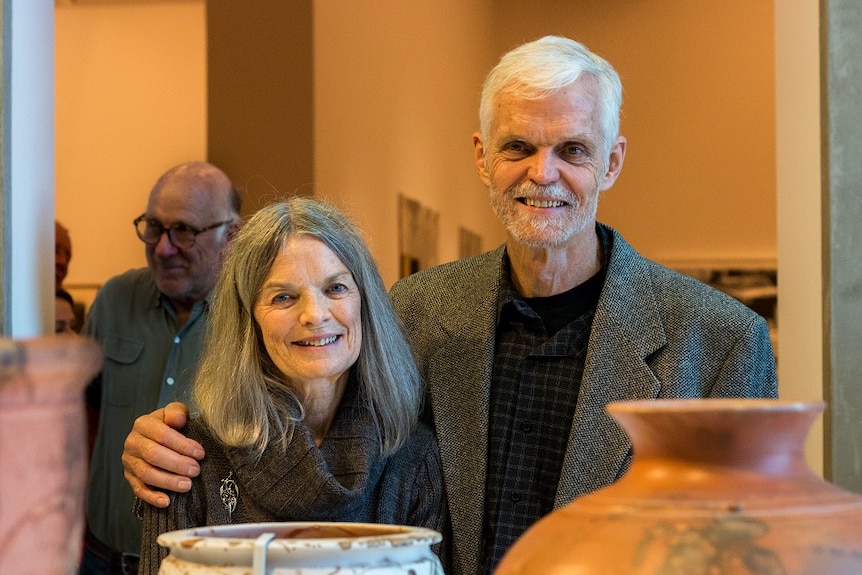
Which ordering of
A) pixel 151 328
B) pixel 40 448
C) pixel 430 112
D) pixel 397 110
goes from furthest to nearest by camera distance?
pixel 430 112
pixel 397 110
pixel 151 328
pixel 40 448

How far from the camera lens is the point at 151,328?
3424mm

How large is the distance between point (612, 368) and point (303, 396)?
20.8 inches

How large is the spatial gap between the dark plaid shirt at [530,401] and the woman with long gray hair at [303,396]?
12cm

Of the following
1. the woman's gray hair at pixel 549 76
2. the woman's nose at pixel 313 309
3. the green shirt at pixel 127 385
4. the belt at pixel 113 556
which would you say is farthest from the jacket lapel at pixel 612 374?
the belt at pixel 113 556

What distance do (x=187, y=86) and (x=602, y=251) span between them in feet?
12.9

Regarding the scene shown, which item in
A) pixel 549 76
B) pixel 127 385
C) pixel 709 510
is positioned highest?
pixel 549 76

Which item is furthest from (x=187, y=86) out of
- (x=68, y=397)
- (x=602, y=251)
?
(x=68, y=397)

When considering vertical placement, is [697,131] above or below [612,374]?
above

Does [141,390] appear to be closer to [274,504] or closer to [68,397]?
[274,504]

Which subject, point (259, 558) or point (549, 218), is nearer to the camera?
point (259, 558)

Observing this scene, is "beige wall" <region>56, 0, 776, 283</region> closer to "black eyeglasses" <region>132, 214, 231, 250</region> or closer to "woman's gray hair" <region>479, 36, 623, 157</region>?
"black eyeglasses" <region>132, 214, 231, 250</region>

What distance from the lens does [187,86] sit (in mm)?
5801

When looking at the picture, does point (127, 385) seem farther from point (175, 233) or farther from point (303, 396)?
point (303, 396)

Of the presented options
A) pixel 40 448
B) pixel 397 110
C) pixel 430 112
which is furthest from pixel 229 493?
pixel 430 112
